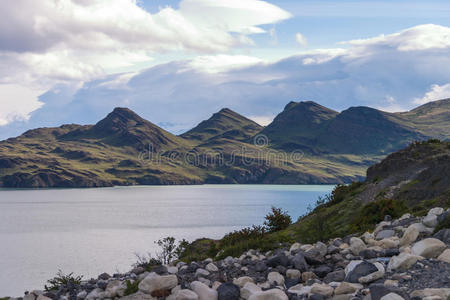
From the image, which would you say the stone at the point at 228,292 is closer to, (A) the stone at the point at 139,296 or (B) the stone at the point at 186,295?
(B) the stone at the point at 186,295

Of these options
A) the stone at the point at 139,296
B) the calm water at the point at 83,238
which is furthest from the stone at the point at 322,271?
the calm water at the point at 83,238

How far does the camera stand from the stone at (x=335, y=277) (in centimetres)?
1456

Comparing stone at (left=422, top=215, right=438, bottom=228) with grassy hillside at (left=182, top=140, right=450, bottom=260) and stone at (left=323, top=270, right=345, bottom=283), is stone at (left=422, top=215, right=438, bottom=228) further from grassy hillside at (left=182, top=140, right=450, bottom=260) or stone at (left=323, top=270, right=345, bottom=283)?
grassy hillside at (left=182, top=140, right=450, bottom=260)

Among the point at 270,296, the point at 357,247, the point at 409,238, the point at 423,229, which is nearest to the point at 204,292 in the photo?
the point at 270,296

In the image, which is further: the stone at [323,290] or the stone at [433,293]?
the stone at [323,290]

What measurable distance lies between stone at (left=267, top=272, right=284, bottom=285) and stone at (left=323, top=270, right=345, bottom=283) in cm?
170

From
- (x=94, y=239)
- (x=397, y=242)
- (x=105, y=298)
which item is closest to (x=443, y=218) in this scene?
(x=397, y=242)

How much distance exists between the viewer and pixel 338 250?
18.4 meters

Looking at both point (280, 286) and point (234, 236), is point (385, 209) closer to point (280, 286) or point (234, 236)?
point (234, 236)

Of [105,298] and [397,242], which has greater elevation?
[397,242]

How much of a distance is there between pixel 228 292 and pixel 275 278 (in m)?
2.82

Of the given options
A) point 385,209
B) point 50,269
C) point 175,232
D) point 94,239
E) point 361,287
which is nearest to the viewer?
point 361,287

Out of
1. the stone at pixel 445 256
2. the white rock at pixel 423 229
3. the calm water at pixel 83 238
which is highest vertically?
the white rock at pixel 423 229

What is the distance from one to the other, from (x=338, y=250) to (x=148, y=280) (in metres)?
7.98
